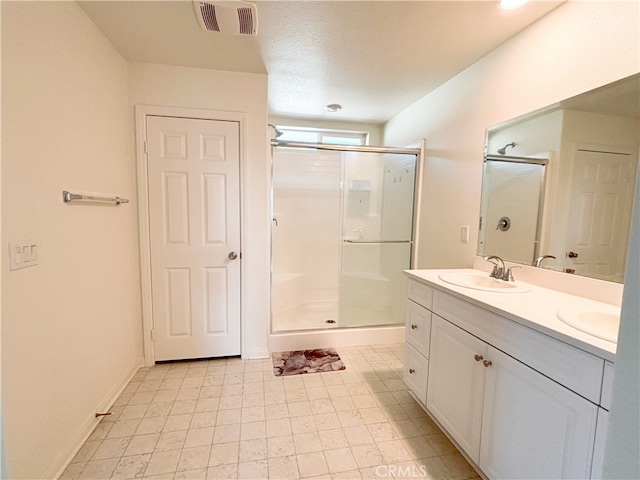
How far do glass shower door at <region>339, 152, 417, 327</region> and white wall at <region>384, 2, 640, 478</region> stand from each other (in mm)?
260

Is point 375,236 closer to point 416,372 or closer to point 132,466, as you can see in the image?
point 416,372

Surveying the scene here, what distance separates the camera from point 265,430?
1.64 m

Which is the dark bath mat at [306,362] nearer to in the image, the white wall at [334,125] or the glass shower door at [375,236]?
the glass shower door at [375,236]

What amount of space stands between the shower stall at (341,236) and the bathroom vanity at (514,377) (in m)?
1.29

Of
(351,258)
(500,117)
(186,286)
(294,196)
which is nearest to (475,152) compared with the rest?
(500,117)

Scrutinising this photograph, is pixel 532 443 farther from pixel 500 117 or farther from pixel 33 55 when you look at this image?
pixel 33 55

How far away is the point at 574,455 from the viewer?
892 mm

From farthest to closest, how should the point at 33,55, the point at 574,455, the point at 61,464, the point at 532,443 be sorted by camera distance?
the point at 61,464
the point at 33,55
the point at 532,443
the point at 574,455

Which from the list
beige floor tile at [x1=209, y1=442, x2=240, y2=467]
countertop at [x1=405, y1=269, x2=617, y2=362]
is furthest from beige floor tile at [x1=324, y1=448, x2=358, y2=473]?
countertop at [x1=405, y1=269, x2=617, y2=362]

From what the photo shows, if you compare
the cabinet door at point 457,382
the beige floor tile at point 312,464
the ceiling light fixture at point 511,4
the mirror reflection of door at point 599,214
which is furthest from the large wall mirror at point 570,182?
the beige floor tile at point 312,464

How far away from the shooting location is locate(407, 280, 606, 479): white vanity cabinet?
0.88m

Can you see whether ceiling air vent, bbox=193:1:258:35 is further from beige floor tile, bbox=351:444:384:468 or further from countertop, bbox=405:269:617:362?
beige floor tile, bbox=351:444:384:468

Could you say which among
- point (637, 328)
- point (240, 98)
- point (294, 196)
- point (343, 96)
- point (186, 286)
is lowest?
point (186, 286)

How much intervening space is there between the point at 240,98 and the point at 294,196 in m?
1.22
